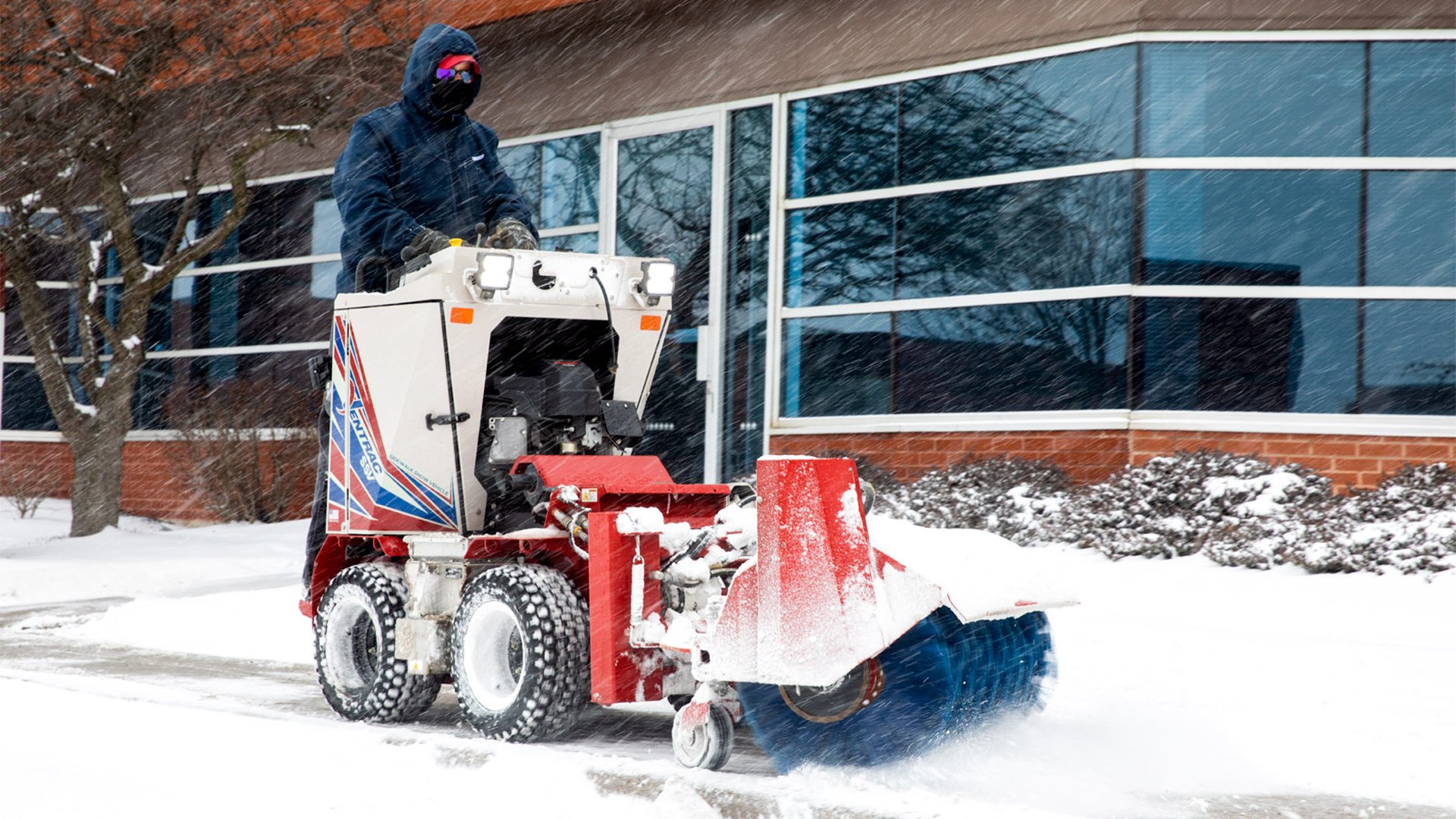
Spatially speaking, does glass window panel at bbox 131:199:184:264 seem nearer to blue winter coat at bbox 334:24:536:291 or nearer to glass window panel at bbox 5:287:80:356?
glass window panel at bbox 5:287:80:356

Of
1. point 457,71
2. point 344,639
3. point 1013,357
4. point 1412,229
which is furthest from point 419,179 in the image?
point 1412,229

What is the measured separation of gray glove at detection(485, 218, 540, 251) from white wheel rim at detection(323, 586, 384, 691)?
1499mm

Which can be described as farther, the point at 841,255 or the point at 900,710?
the point at 841,255

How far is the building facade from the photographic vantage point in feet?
35.7

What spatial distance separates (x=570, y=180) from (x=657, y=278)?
8.91 metres

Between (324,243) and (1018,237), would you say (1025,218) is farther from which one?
(324,243)

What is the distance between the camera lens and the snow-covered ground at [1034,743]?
4332 mm

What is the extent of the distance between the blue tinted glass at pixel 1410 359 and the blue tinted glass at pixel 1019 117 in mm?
2230

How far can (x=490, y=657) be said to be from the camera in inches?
213

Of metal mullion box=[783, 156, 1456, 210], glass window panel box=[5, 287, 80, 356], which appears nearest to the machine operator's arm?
metal mullion box=[783, 156, 1456, 210]

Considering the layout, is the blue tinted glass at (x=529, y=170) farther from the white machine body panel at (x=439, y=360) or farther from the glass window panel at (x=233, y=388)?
the white machine body panel at (x=439, y=360)

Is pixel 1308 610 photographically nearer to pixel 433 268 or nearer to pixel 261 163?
pixel 433 268

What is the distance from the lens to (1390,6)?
1104cm

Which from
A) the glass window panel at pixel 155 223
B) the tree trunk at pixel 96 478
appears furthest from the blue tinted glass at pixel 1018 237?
the glass window panel at pixel 155 223
